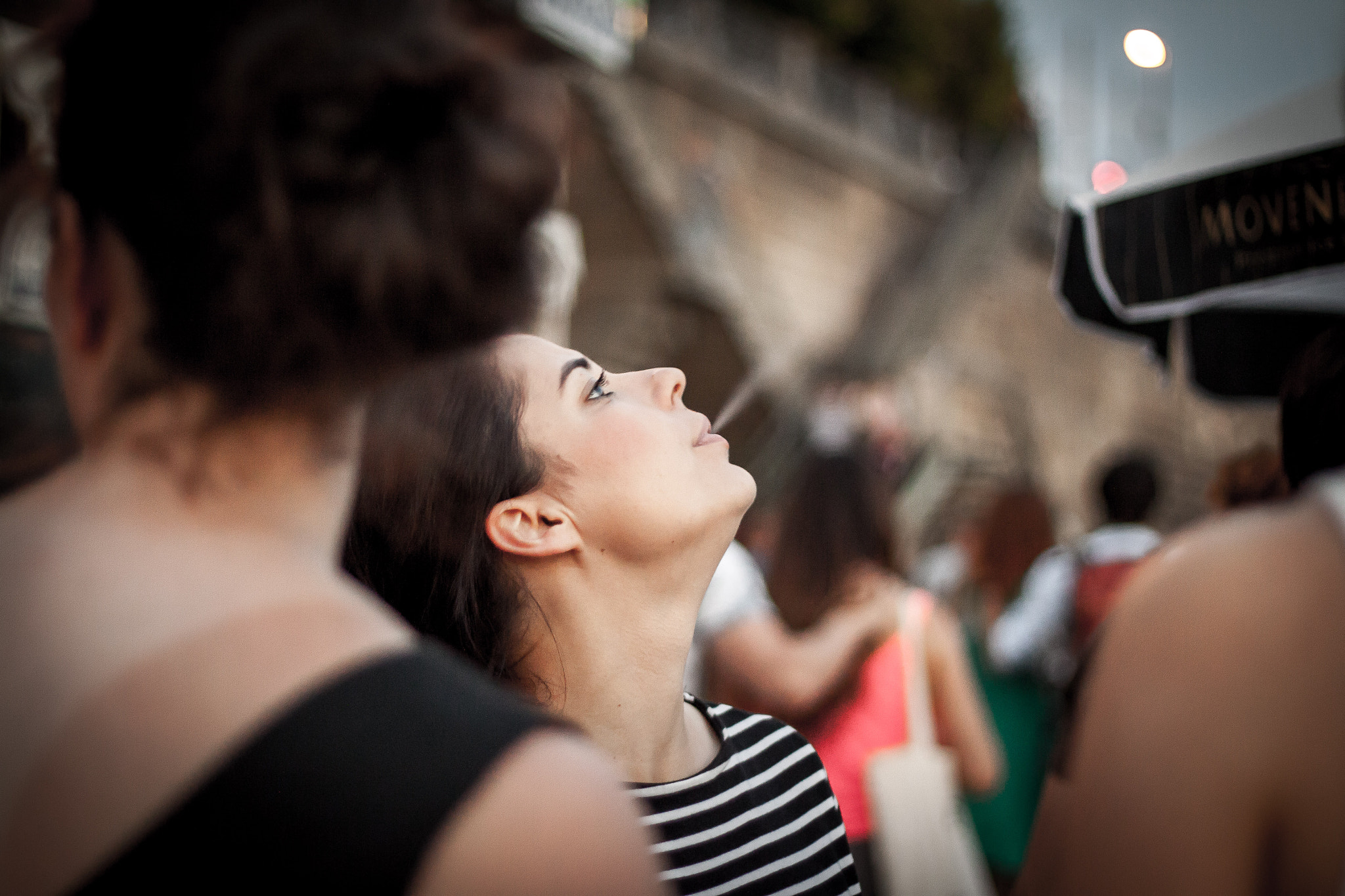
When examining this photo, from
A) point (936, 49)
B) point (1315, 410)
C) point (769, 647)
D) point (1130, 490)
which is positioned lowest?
point (769, 647)

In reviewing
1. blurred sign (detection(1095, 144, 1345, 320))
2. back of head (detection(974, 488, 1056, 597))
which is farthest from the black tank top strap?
back of head (detection(974, 488, 1056, 597))

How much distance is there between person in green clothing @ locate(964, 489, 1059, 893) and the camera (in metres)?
3.72

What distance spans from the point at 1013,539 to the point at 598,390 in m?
3.27

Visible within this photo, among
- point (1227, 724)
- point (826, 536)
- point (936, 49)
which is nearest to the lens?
point (1227, 724)

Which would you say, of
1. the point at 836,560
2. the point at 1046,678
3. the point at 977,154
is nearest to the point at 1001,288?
the point at 977,154

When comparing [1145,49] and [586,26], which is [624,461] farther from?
[586,26]

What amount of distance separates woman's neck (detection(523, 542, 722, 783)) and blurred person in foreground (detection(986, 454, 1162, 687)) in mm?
2753

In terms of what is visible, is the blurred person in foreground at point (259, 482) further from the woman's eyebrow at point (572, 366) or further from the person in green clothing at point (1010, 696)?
the person in green clothing at point (1010, 696)

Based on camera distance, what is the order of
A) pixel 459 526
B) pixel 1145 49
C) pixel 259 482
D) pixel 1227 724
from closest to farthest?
pixel 259 482
pixel 1227 724
pixel 459 526
pixel 1145 49

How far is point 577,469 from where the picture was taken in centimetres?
141

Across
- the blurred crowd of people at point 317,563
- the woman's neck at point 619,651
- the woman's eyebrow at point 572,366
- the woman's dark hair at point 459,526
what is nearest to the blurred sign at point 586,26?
the woman's eyebrow at point 572,366

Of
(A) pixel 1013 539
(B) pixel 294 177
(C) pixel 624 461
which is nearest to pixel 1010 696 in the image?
(A) pixel 1013 539

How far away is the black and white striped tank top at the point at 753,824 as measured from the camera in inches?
52.2

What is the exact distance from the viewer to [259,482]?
28.4 inches
